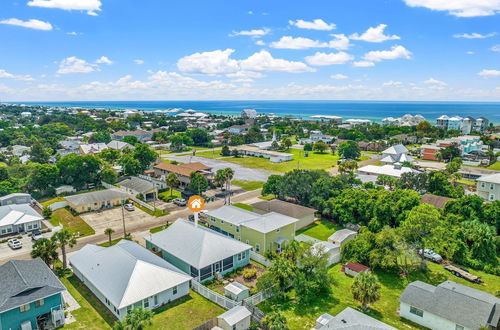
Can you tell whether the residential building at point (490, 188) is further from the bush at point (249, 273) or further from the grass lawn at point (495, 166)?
the bush at point (249, 273)

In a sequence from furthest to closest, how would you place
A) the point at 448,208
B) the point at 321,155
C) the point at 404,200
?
the point at 321,155 → the point at 448,208 → the point at 404,200

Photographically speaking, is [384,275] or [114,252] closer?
[114,252]

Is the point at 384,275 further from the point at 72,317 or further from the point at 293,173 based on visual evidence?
the point at 72,317

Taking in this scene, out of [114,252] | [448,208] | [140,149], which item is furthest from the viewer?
[140,149]

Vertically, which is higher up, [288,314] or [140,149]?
[140,149]

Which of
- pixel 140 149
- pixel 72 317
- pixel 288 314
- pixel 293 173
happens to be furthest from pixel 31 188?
pixel 288 314

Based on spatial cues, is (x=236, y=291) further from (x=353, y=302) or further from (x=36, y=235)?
(x=36, y=235)

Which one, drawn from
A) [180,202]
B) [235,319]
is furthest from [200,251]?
[180,202]
